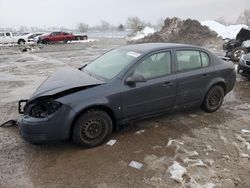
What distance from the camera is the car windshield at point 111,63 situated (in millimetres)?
4730

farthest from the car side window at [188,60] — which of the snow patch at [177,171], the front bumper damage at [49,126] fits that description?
the front bumper damage at [49,126]

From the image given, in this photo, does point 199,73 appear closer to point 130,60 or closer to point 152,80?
point 152,80

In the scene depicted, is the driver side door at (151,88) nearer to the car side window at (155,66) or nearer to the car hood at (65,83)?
the car side window at (155,66)

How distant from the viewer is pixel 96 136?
174 inches

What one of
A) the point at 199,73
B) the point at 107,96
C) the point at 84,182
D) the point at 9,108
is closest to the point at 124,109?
the point at 107,96

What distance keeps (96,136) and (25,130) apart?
1.08m

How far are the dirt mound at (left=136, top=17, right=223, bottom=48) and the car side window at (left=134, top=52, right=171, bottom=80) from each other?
898 inches

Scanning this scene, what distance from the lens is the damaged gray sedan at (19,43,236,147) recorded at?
4.07 metres

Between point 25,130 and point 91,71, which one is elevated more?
point 91,71

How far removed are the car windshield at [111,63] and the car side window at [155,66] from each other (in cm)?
21

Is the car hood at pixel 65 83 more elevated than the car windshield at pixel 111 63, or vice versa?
the car windshield at pixel 111 63

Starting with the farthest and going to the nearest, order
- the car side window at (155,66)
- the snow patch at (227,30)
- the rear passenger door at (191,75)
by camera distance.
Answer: the snow patch at (227,30)
the rear passenger door at (191,75)
the car side window at (155,66)

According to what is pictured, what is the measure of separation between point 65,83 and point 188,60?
2.44m

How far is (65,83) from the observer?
4426 millimetres
